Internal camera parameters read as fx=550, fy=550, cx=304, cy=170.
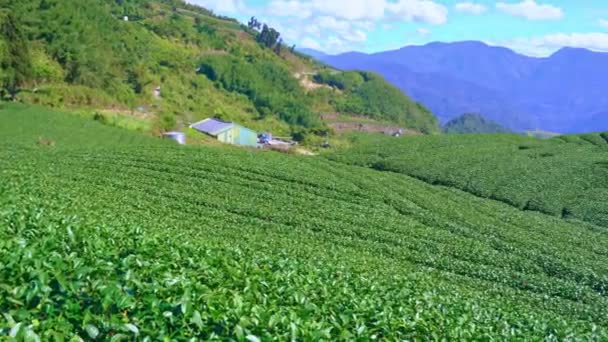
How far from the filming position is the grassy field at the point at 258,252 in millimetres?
4883

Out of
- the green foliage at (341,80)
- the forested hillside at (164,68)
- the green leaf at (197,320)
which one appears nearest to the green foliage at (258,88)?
the forested hillside at (164,68)

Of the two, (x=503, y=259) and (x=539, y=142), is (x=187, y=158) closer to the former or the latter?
(x=503, y=259)

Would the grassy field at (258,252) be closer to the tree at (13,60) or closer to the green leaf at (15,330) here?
the green leaf at (15,330)

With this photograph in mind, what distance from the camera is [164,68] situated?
101 meters

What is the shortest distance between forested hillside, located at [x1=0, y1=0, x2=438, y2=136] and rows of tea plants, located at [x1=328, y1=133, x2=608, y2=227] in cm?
3173

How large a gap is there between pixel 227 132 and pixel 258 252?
6264 cm

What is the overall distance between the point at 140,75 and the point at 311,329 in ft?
277

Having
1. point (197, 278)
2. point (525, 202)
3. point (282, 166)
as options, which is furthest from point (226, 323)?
point (525, 202)

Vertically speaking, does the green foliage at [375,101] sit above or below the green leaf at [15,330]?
above

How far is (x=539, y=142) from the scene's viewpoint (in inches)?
1946

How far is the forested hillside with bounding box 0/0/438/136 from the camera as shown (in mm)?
65250

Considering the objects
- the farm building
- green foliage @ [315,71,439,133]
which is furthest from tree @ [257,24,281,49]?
the farm building

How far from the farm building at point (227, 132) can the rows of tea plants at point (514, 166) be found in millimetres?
30631

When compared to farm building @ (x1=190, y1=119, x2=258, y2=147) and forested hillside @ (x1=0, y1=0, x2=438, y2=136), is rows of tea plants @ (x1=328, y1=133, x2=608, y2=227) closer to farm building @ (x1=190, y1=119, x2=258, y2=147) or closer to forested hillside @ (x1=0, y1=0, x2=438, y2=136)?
farm building @ (x1=190, y1=119, x2=258, y2=147)
